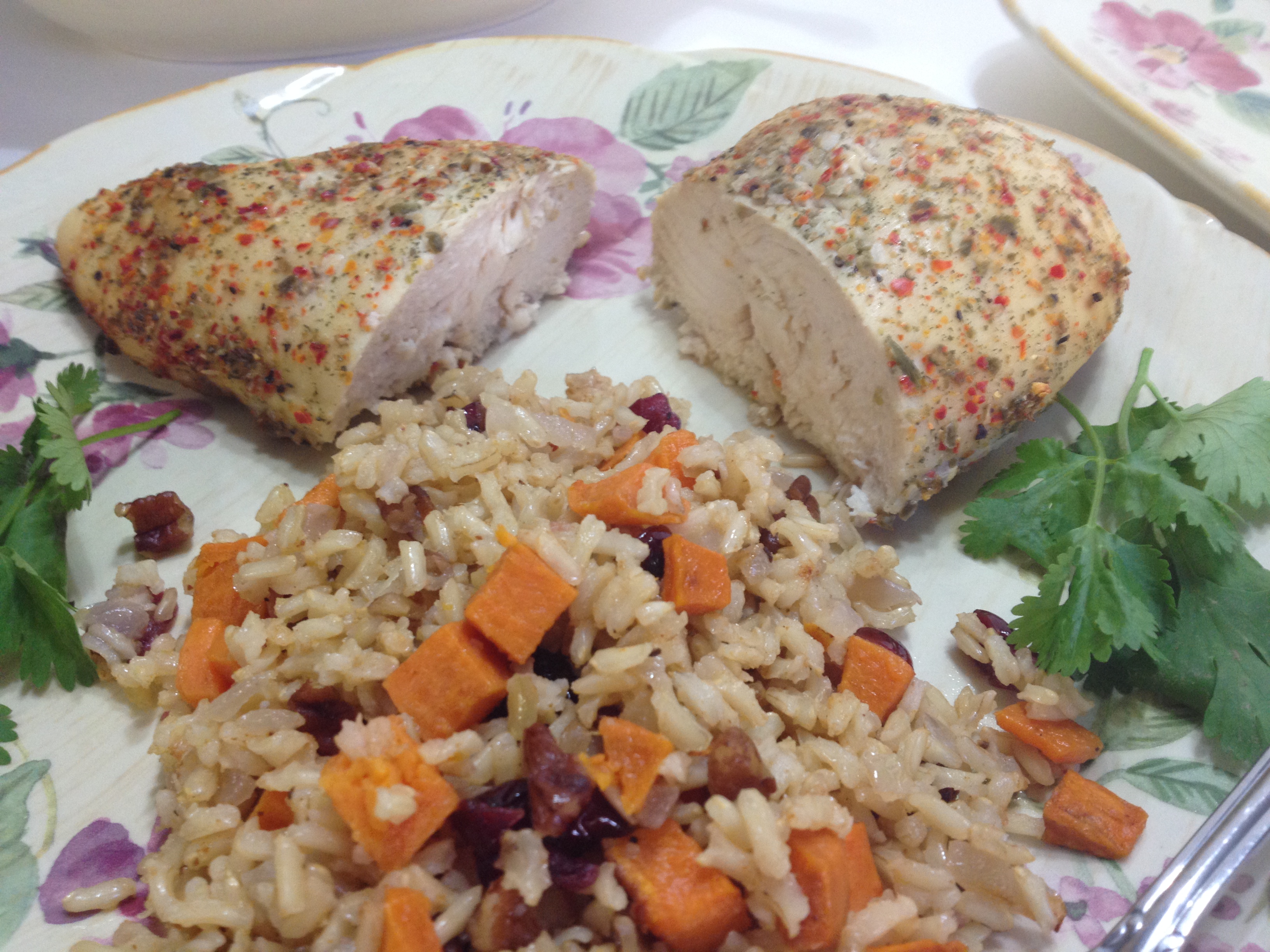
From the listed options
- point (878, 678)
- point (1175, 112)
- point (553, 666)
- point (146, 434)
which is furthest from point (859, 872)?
point (1175, 112)

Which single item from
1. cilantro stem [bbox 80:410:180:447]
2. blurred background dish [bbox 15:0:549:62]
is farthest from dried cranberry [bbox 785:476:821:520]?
blurred background dish [bbox 15:0:549:62]

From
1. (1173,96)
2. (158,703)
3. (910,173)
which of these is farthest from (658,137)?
(158,703)

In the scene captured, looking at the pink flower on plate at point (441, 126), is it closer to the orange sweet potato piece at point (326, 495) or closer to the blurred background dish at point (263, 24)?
the blurred background dish at point (263, 24)

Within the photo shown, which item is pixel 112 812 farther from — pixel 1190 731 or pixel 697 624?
pixel 1190 731

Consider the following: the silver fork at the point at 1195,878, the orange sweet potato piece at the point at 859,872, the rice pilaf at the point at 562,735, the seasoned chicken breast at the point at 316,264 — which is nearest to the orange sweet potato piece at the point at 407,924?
the rice pilaf at the point at 562,735

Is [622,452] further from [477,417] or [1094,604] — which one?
[1094,604]
